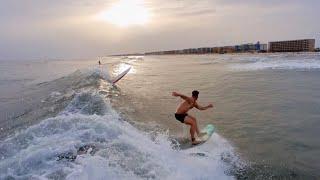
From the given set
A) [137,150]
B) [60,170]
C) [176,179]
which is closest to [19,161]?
[60,170]

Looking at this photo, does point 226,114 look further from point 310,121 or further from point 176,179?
point 176,179

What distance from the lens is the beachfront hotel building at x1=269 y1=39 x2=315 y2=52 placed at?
115 m

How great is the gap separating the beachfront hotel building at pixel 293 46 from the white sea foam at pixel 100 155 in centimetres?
11199

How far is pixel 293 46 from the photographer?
399ft

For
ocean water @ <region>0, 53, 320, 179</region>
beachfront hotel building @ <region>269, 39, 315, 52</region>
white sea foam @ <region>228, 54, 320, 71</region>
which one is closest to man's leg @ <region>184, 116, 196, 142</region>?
ocean water @ <region>0, 53, 320, 179</region>

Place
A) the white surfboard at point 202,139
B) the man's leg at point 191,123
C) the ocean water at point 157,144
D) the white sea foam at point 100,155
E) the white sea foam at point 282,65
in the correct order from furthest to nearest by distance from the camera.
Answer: the white sea foam at point 282,65 < the man's leg at point 191,123 < the white surfboard at point 202,139 < the ocean water at point 157,144 < the white sea foam at point 100,155

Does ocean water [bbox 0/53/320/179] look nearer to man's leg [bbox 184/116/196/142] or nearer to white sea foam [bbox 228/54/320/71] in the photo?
man's leg [bbox 184/116/196/142]

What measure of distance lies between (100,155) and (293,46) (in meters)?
121

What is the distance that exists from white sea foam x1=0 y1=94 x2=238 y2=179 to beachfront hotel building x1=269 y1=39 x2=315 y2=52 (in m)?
112

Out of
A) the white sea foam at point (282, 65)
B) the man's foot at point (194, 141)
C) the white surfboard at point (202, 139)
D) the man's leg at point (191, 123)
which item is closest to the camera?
the white surfboard at point (202, 139)

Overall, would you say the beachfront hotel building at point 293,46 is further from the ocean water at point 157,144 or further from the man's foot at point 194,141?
the man's foot at point 194,141

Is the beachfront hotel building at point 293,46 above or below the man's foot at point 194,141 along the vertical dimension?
above

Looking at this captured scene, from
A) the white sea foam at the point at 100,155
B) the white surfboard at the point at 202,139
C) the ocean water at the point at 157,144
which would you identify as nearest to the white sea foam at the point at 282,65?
the ocean water at the point at 157,144

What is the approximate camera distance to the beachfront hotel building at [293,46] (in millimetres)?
114875
